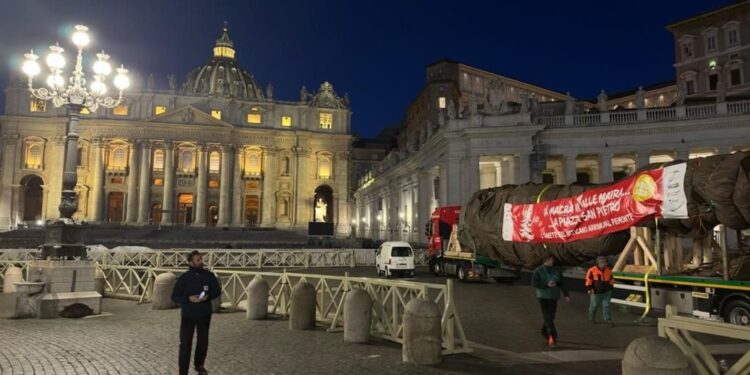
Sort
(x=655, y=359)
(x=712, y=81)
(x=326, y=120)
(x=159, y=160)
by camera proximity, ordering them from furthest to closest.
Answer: (x=326, y=120) < (x=159, y=160) < (x=712, y=81) < (x=655, y=359)

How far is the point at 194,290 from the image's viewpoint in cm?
728

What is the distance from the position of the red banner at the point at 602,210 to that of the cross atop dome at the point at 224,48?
115179 millimetres

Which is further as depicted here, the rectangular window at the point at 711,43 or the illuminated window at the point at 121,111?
the illuminated window at the point at 121,111

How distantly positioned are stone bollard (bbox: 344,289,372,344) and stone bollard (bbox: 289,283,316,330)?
5.61 ft

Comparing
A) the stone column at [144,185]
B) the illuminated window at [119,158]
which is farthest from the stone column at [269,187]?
the illuminated window at [119,158]

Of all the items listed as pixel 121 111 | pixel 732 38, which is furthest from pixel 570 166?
pixel 121 111

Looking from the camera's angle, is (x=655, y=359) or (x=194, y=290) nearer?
(x=655, y=359)

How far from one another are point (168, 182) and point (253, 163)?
15253 mm

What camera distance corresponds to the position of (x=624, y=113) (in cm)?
3712

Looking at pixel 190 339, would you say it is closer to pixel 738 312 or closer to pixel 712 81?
pixel 738 312

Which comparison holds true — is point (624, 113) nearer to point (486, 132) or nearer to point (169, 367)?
point (486, 132)

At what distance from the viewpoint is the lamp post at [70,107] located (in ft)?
46.3

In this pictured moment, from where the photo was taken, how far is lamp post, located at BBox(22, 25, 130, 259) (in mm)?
14117

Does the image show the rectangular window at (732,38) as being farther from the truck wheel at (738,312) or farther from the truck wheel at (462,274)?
the truck wheel at (738,312)
